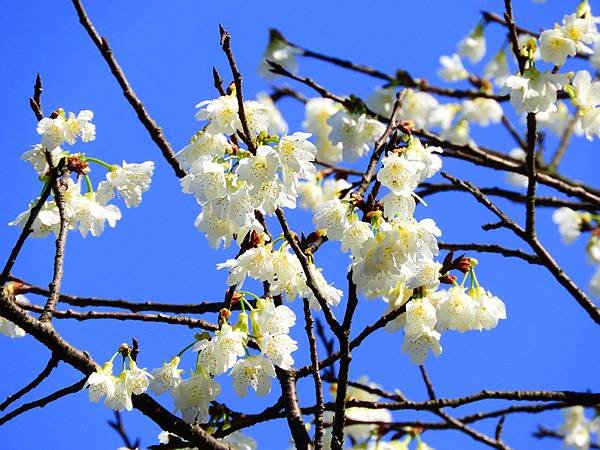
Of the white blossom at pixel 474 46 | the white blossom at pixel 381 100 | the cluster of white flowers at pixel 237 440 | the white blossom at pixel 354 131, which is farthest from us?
the white blossom at pixel 474 46

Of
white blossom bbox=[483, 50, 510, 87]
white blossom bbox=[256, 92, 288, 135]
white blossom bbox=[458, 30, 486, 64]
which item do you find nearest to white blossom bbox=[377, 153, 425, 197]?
white blossom bbox=[256, 92, 288, 135]

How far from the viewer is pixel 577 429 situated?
5.69 m

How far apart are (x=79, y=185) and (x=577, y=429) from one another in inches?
176

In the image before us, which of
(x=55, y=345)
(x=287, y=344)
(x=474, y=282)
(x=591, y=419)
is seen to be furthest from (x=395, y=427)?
(x=591, y=419)

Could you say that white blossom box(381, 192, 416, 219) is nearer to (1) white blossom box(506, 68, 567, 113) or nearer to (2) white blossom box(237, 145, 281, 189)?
(2) white blossom box(237, 145, 281, 189)

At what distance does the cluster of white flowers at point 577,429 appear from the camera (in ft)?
18.4

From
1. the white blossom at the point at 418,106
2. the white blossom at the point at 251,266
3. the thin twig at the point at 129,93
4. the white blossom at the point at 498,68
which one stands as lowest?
the white blossom at the point at 251,266

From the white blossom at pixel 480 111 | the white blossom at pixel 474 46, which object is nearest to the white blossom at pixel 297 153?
the white blossom at pixel 474 46

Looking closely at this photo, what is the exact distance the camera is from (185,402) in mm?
2154

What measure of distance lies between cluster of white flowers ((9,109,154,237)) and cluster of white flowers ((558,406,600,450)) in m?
4.17

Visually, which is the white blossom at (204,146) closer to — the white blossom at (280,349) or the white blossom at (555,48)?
the white blossom at (280,349)

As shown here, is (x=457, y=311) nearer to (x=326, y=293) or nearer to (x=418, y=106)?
(x=326, y=293)

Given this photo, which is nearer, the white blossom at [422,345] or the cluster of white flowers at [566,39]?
the white blossom at [422,345]

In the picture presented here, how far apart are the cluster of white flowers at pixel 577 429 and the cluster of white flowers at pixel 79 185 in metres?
4.17
